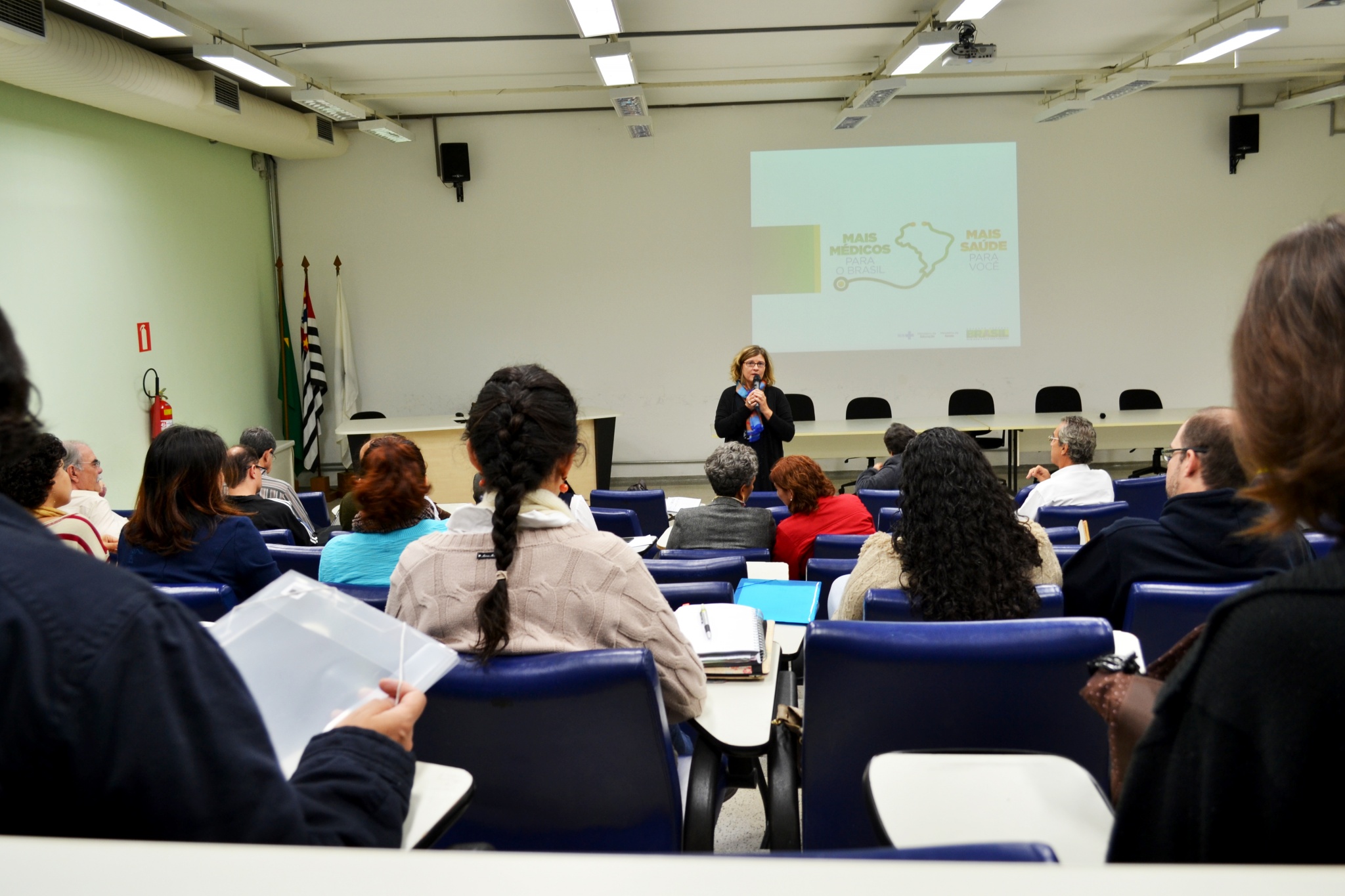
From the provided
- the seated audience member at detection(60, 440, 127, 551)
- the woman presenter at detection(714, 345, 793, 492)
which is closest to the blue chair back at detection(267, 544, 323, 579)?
the seated audience member at detection(60, 440, 127, 551)

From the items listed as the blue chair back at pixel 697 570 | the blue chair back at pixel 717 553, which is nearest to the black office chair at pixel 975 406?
the blue chair back at pixel 717 553

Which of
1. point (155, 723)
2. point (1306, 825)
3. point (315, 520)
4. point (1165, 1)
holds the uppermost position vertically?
point (1165, 1)

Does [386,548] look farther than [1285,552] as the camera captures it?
Yes

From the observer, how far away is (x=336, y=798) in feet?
2.87

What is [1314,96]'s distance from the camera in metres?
7.56

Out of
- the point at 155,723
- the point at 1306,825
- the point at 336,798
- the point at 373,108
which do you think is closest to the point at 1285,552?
the point at 1306,825

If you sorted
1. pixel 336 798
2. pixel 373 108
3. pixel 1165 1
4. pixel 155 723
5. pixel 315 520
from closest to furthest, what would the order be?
pixel 155 723 → pixel 336 798 → pixel 315 520 → pixel 1165 1 → pixel 373 108

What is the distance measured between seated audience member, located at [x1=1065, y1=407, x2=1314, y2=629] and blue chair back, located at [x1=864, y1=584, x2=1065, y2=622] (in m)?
0.26

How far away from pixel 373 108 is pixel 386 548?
21.4 ft

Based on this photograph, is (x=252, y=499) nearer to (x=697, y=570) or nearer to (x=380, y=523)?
(x=380, y=523)

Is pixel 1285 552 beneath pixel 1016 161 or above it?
beneath

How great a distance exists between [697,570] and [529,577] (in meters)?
1.08

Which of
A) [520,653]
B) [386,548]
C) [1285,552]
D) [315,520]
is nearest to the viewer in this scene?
[520,653]

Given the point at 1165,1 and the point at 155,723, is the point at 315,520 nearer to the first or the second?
the point at 155,723
